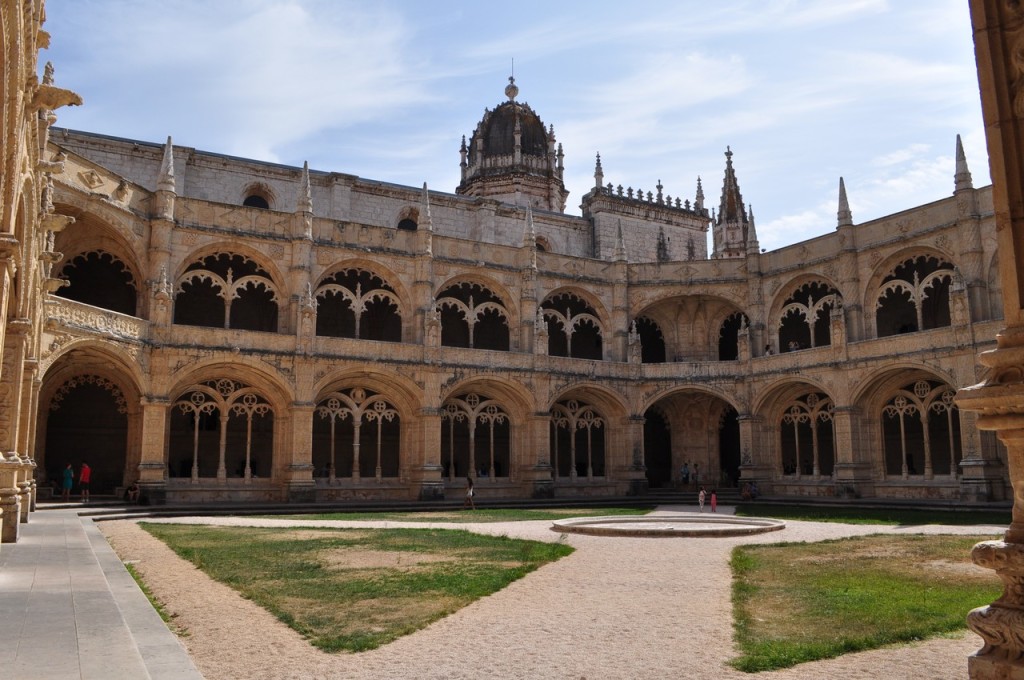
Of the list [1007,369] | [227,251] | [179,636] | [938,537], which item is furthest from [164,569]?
[227,251]

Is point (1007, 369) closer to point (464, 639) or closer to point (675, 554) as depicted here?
point (464, 639)

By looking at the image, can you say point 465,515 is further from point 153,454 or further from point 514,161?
point 514,161

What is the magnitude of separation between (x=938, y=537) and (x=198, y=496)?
21591 millimetres

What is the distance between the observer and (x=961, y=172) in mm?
28922

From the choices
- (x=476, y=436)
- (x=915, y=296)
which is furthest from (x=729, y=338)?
(x=476, y=436)

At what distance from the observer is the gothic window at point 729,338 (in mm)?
37475

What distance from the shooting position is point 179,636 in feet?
25.3

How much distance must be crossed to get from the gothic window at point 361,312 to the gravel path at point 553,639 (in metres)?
21.4

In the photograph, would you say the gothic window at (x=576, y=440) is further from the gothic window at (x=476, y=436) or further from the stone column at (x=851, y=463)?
the stone column at (x=851, y=463)

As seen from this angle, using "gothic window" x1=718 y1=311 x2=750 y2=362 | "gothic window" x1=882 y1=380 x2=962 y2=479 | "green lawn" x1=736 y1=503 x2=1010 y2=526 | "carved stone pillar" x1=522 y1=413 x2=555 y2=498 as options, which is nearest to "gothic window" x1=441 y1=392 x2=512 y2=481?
"carved stone pillar" x1=522 y1=413 x2=555 y2=498

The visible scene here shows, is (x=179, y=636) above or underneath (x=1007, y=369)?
underneath

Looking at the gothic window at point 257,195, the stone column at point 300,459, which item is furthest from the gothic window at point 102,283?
the gothic window at point 257,195

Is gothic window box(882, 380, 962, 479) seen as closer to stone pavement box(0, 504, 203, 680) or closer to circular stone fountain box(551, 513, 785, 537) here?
circular stone fountain box(551, 513, 785, 537)

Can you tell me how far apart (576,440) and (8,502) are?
91.7ft
